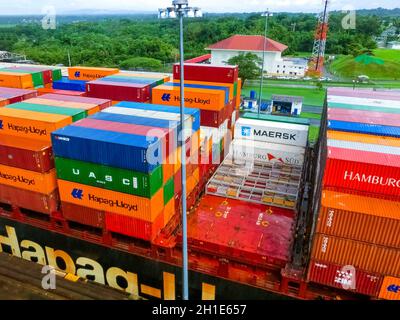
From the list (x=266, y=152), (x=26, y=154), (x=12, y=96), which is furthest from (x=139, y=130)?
(x=12, y=96)

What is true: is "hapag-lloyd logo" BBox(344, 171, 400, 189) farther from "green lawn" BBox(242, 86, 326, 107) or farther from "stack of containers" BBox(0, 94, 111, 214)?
"green lawn" BBox(242, 86, 326, 107)

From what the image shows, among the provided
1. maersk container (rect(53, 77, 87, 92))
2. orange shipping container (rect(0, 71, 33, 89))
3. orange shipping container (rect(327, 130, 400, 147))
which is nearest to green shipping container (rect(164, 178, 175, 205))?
orange shipping container (rect(327, 130, 400, 147))

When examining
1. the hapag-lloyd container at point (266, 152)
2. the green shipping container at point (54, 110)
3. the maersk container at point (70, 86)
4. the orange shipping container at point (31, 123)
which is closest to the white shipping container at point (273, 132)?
the hapag-lloyd container at point (266, 152)

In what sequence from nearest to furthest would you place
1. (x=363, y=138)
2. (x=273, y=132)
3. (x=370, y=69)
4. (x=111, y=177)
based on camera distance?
(x=363, y=138) < (x=111, y=177) < (x=273, y=132) < (x=370, y=69)

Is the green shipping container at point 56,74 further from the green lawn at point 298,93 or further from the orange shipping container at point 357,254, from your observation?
the green lawn at point 298,93

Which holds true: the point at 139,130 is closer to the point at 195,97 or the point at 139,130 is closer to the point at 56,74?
the point at 195,97

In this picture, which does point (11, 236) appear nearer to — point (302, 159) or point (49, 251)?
point (49, 251)
